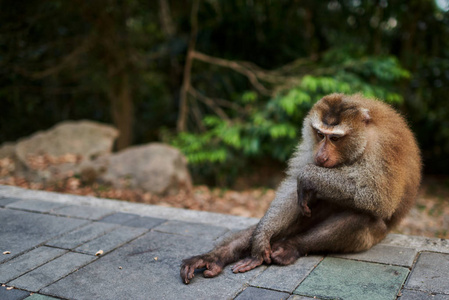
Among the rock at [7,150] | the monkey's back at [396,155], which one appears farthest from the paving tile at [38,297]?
the rock at [7,150]

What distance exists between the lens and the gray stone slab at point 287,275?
2693mm

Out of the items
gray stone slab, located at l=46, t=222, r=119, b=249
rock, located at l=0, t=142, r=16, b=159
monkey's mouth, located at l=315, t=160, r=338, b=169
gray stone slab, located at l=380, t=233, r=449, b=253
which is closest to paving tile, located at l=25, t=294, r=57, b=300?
gray stone slab, located at l=46, t=222, r=119, b=249

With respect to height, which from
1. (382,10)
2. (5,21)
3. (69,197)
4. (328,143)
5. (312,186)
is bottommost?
(69,197)

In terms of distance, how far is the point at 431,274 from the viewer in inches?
110

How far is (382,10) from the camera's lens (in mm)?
8656

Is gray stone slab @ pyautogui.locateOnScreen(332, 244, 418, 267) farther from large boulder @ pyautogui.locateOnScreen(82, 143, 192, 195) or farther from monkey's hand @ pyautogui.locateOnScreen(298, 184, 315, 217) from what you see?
large boulder @ pyautogui.locateOnScreen(82, 143, 192, 195)

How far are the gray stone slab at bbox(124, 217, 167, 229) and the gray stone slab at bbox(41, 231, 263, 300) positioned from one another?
0.45 m

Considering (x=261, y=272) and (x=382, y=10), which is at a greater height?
(x=382, y=10)

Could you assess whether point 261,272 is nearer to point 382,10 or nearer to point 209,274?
point 209,274

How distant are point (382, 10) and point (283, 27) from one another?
2004 mm

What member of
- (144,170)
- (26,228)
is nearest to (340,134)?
(26,228)

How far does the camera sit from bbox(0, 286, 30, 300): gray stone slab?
2553 millimetres

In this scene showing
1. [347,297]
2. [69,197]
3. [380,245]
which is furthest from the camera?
[69,197]

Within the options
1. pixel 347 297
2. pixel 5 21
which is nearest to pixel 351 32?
pixel 5 21
